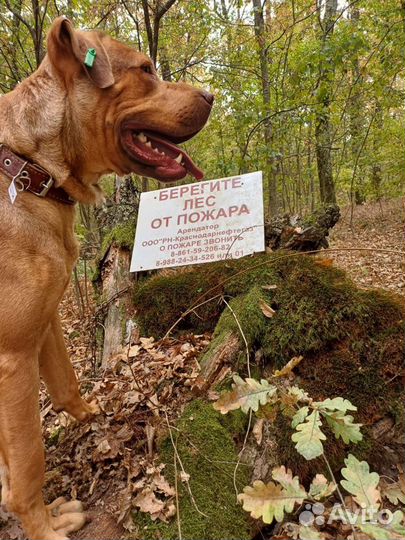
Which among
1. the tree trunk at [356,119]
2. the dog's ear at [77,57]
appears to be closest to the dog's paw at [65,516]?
the dog's ear at [77,57]

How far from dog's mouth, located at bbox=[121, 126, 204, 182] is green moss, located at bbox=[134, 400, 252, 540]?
146cm

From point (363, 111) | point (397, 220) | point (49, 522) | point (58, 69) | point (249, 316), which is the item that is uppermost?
point (363, 111)

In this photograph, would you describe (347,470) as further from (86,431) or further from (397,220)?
(397,220)

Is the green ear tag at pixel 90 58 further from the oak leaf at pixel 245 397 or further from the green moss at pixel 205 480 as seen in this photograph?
the green moss at pixel 205 480

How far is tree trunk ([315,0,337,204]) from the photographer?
205 inches

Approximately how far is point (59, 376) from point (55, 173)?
4.35 ft

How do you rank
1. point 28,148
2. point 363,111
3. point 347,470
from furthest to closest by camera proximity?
point 363,111
point 28,148
point 347,470

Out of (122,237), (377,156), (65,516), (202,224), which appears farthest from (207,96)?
(377,156)

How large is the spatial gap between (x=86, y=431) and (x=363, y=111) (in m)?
11.4

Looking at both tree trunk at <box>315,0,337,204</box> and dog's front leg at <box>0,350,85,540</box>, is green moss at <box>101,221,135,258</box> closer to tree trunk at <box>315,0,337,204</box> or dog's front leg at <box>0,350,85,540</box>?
dog's front leg at <box>0,350,85,540</box>

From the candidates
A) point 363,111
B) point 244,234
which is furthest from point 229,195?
point 363,111

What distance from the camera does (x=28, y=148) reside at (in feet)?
6.49

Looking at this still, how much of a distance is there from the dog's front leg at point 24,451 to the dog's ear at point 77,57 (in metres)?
1.51

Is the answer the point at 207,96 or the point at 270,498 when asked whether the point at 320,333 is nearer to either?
the point at 270,498
